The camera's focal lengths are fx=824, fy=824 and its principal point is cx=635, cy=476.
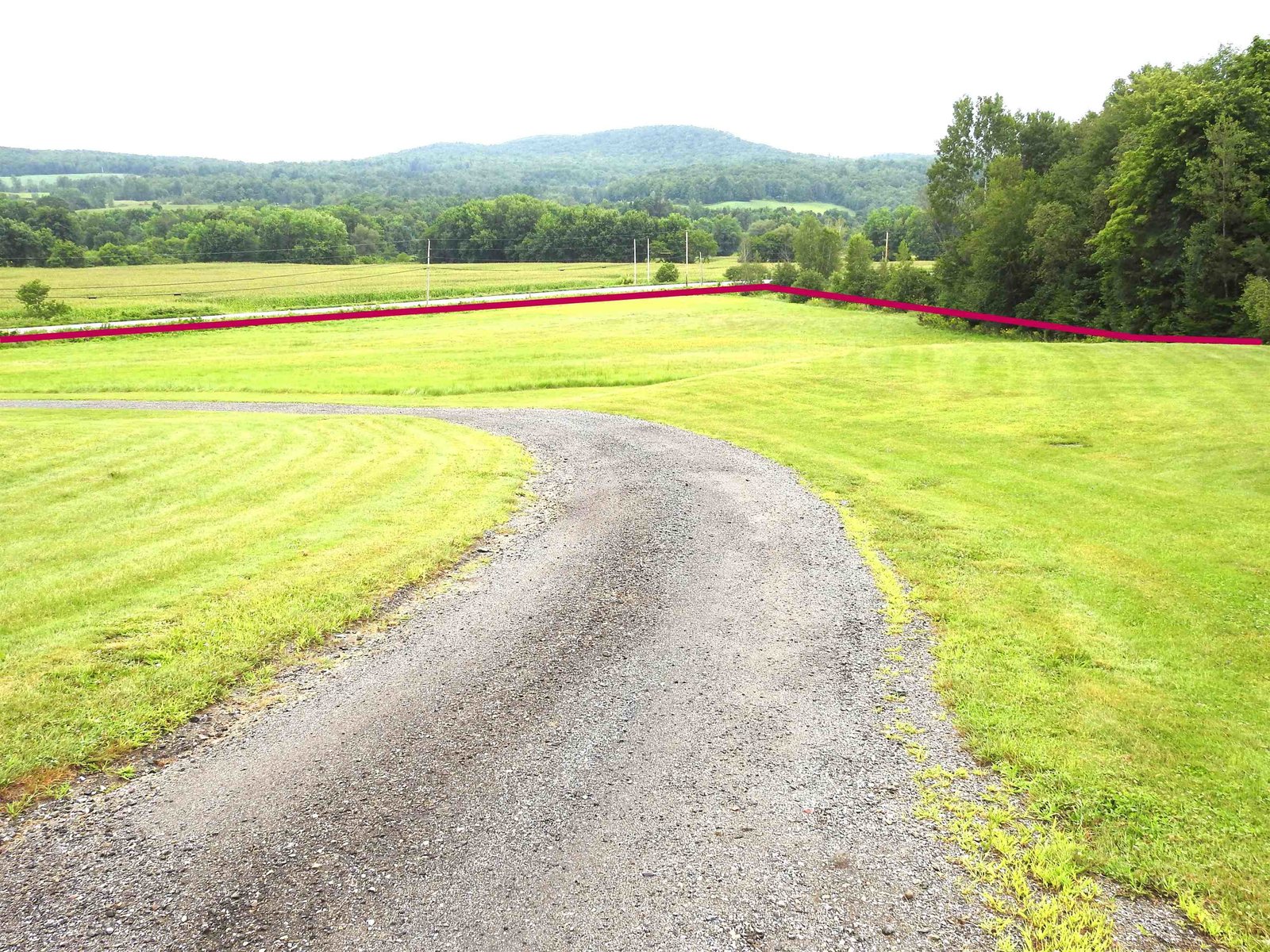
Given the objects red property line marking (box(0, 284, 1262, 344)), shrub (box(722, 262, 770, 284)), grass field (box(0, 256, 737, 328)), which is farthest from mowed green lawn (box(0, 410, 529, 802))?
shrub (box(722, 262, 770, 284))

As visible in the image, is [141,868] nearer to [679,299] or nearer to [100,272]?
[679,299]

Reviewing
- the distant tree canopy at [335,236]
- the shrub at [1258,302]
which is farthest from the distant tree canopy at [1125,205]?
the distant tree canopy at [335,236]

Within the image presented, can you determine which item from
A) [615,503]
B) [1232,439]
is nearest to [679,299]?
[1232,439]

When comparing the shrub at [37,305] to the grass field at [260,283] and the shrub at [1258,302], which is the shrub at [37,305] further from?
the shrub at [1258,302]

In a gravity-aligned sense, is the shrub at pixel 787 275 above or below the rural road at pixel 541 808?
above

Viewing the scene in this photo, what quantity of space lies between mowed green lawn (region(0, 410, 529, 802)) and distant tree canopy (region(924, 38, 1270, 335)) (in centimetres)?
4071

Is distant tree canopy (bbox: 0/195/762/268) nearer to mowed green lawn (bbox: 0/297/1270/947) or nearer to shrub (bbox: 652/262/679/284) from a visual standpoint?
shrub (bbox: 652/262/679/284)

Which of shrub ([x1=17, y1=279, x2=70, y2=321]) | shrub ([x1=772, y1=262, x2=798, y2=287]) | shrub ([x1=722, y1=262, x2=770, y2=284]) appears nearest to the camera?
shrub ([x1=17, y1=279, x2=70, y2=321])

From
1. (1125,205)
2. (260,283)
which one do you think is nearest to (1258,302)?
(1125,205)

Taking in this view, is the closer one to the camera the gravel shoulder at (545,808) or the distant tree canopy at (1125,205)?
the gravel shoulder at (545,808)

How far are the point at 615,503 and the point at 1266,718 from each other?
890 cm

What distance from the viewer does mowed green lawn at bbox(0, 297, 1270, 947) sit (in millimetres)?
5812

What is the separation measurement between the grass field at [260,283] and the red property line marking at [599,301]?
5.41m

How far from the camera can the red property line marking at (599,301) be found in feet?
162
